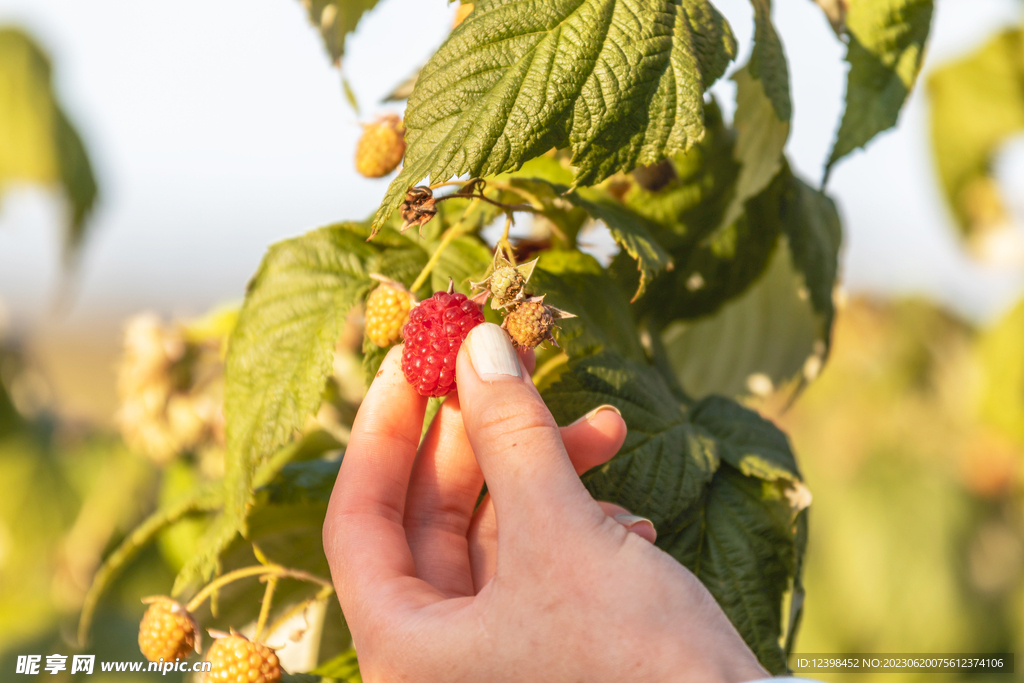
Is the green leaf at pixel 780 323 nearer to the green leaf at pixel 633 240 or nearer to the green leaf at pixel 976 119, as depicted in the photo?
the green leaf at pixel 633 240

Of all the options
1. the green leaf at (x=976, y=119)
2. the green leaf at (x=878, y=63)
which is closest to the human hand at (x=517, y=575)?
the green leaf at (x=878, y=63)

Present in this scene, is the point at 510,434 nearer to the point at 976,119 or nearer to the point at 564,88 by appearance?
the point at 564,88

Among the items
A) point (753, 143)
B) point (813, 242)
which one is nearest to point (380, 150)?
point (753, 143)

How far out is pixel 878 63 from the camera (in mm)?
594

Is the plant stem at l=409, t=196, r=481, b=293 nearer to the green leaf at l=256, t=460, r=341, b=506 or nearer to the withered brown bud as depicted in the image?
the withered brown bud

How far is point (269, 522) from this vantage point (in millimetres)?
646

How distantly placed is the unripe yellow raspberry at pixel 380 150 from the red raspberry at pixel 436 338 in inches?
7.6

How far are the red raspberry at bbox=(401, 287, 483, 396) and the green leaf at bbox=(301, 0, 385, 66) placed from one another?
0.35 m

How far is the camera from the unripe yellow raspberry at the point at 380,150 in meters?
0.60

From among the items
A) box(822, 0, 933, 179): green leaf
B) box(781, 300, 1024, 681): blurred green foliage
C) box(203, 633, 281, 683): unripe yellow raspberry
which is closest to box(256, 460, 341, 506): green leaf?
box(203, 633, 281, 683): unripe yellow raspberry

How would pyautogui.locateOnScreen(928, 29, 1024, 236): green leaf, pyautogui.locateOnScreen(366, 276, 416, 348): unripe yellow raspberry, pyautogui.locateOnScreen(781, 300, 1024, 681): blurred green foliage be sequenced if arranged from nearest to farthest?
pyautogui.locateOnScreen(366, 276, 416, 348): unripe yellow raspberry, pyautogui.locateOnScreen(928, 29, 1024, 236): green leaf, pyautogui.locateOnScreen(781, 300, 1024, 681): blurred green foliage

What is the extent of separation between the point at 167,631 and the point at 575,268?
40 cm

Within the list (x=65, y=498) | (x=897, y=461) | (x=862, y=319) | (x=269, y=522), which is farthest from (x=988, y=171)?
(x=65, y=498)

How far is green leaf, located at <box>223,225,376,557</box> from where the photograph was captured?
0.52m
